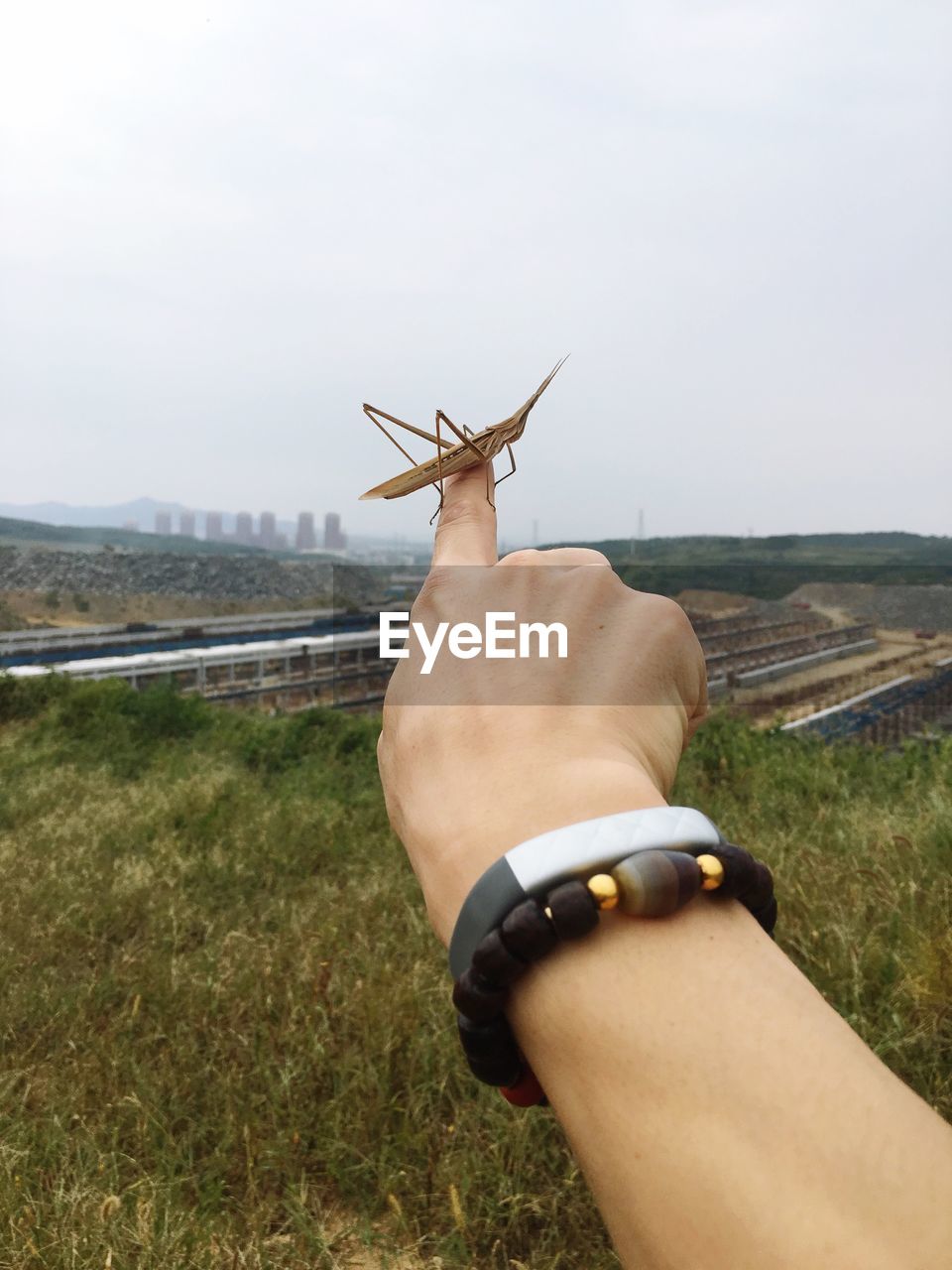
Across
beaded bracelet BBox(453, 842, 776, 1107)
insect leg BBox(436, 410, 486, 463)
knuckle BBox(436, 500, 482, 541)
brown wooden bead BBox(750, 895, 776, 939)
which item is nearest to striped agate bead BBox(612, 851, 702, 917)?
beaded bracelet BBox(453, 842, 776, 1107)

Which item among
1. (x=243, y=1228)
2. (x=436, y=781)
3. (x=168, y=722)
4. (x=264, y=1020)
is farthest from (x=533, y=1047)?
(x=168, y=722)

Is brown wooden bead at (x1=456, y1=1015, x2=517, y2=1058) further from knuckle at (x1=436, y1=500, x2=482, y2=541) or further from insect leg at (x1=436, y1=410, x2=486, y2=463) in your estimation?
insect leg at (x1=436, y1=410, x2=486, y2=463)

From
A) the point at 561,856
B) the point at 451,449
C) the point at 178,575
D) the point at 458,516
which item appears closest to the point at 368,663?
the point at 178,575

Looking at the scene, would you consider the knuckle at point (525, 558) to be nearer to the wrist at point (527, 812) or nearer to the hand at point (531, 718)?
the hand at point (531, 718)

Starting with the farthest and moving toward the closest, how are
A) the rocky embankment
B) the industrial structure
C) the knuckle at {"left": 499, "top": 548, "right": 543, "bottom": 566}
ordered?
the rocky embankment → the industrial structure → the knuckle at {"left": 499, "top": 548, "right": 543, "bottom": 566}

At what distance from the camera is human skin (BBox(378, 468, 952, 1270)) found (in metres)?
0.35

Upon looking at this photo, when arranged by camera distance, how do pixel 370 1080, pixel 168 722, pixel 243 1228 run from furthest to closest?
pixel 168 722
pixel 370 1080
pixel 243 1228

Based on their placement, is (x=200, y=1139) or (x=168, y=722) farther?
(x=168, y=722)

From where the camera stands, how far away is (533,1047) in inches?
18.3

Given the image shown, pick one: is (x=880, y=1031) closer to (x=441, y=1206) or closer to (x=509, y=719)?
(x=441, y=1206)

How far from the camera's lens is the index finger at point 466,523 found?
95cm

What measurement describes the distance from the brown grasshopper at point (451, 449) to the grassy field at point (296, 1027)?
5.05 ft

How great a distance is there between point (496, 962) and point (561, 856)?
7 cm

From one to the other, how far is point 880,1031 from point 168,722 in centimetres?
704
